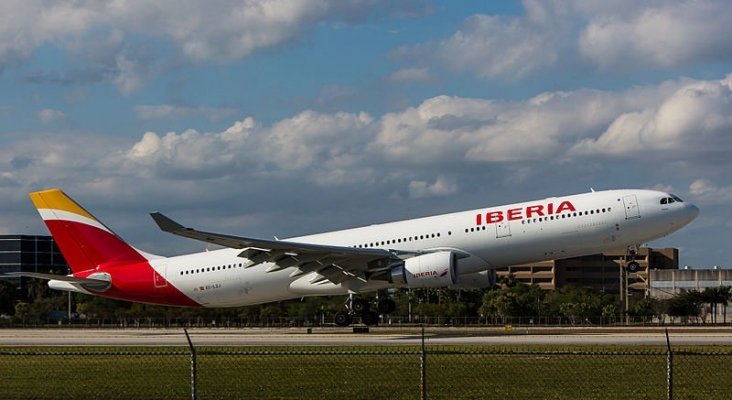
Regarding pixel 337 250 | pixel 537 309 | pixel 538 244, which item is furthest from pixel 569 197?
pixel 537 309

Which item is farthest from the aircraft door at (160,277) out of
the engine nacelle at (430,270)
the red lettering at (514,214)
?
the red lettering at (514,214)

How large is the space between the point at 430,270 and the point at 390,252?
8.77 feet

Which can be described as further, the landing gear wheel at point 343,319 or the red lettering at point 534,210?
the landing gear wheel at point 343,319

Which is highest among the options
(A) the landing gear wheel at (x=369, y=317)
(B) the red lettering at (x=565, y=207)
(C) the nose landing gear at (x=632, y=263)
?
(B) the red lettering at (x=565, y=207)

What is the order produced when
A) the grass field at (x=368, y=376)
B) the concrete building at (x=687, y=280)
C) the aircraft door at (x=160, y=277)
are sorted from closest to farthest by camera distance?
the grass field at (x=368, y=376)
the aircraft door at (x=160, y=277)
the concrete building at (x=687, y=280)

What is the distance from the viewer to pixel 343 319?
2194 inches

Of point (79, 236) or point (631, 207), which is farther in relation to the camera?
point (79, 236)

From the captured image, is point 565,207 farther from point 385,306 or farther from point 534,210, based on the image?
point 385,306

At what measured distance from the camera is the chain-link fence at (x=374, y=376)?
2266cm

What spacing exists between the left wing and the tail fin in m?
10.1

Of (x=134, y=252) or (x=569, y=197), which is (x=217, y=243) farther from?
(x=569, y=197)

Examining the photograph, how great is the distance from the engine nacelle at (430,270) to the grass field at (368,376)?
57.2ft

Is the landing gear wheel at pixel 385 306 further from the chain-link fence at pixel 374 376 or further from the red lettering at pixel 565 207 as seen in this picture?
the chain-link fence at pixel 374 376

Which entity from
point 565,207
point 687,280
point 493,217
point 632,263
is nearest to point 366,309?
point 493,217
